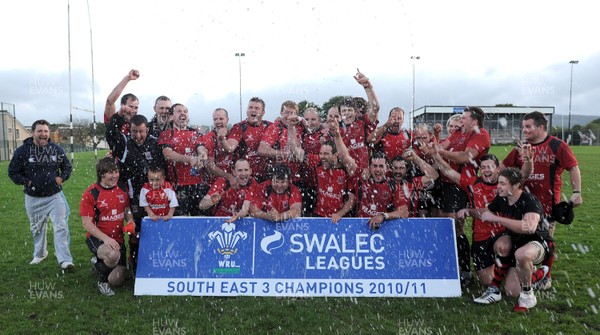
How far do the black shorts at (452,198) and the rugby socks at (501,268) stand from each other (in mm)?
924

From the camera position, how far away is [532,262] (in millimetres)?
4977

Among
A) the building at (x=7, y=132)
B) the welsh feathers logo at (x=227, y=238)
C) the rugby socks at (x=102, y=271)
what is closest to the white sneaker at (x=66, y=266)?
the rugby socks at (x=102, y=271)

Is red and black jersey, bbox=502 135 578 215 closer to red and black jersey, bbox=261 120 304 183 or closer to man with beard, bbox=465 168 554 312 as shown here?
man with beard, bbox=465 168 554 312

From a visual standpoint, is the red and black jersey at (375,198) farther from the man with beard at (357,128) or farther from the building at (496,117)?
the building at (496,117)

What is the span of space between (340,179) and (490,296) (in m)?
2.19

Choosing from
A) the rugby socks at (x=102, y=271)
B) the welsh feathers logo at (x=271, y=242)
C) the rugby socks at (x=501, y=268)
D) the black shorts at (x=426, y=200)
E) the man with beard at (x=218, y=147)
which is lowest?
the rugby socks at (x=102, y=271)

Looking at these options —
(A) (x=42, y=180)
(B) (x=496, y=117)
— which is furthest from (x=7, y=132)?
(B) (x=496, y=117)

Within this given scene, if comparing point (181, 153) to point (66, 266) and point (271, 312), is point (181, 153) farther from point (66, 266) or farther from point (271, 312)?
point (271, 312)

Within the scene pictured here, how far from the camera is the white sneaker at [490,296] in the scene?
4984 mm

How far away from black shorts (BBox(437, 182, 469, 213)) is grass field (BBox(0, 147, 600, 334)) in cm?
105

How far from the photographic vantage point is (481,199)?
5.59 metres

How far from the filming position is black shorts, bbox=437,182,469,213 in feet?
19.6

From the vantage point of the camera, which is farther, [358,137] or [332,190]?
[358,137]

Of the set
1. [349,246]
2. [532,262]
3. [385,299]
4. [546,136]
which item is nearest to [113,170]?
[349,246]
